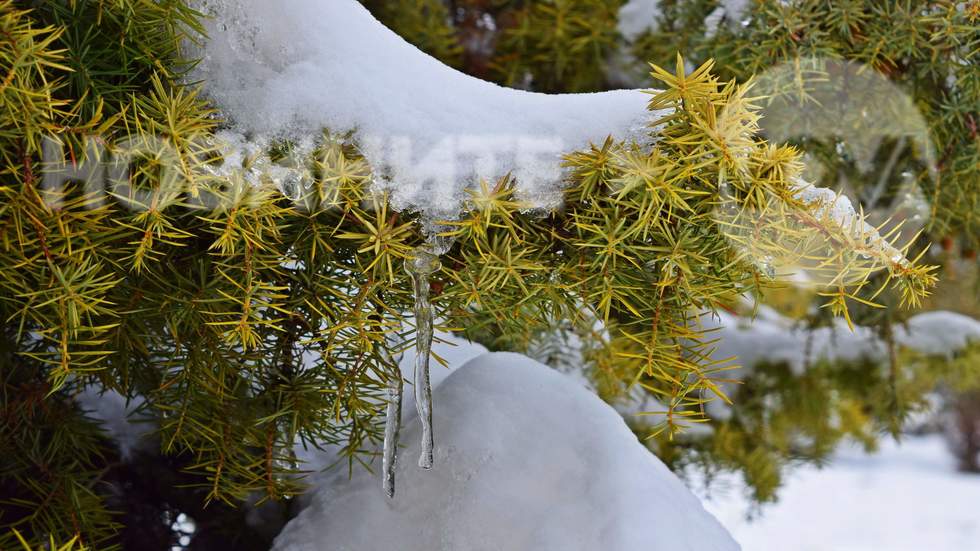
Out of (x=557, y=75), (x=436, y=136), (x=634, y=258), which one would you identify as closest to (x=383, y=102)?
(x=436, y=136)

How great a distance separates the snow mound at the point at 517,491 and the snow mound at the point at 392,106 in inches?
6.1

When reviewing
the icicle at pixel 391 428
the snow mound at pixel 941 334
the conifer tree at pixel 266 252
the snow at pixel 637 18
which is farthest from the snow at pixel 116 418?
the snow mound at pixel 941 334

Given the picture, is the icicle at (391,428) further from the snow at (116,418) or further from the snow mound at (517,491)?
the snow at (116,418)

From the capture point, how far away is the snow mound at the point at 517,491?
1.26 ft

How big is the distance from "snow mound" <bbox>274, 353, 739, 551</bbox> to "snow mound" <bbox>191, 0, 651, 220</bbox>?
155 mm

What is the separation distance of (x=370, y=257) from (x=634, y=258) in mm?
122

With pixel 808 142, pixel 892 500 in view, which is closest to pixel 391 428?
pixel 808 142

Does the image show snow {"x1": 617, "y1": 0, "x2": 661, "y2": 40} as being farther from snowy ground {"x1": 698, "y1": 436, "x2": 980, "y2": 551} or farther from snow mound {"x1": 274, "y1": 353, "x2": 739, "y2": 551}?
snowy ground {"x1": 698, "y1": 436, "x2": 980, "y2": 551}

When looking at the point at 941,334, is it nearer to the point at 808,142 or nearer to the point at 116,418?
the point at 808,142

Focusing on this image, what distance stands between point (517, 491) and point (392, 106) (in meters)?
0.21

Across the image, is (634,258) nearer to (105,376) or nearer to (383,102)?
(383,102)

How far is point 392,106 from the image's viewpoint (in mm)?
342

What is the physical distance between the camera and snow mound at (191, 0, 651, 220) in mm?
333

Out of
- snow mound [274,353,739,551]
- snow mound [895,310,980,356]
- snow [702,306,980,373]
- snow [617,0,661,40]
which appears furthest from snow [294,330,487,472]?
snow mound [895,310,980,356]
